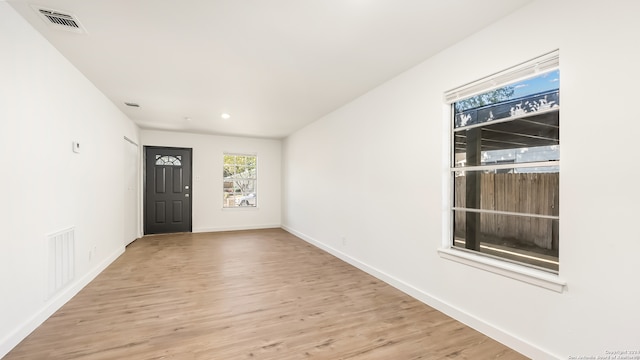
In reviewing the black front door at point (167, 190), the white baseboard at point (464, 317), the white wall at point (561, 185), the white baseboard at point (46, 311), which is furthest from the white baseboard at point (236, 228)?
the white wall at point (561, 185)

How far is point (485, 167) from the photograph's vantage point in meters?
2.39

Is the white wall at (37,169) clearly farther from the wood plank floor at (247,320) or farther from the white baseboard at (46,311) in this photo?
the wood plank floor at (247,320)

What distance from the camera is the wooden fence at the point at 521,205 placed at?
193 centimetres

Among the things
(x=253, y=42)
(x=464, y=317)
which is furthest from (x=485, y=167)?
(x=253, y=42)

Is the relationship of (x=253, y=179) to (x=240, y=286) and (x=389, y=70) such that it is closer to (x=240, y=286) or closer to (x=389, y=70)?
(x=240, y=286)

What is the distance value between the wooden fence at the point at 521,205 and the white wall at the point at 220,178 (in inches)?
223

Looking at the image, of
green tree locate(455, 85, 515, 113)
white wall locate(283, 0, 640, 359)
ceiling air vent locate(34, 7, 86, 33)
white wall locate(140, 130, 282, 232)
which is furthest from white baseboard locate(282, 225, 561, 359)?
white wall locate(140, 130, 282, 232)

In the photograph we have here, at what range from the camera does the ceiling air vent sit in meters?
2.02

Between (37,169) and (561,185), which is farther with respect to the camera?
(37,169)

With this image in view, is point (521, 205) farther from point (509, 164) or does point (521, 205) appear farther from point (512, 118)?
point (512, 118)

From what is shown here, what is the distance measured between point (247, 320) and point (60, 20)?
285 centimetres

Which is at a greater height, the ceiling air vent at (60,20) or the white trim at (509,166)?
the ceiling air vent at (60,20)

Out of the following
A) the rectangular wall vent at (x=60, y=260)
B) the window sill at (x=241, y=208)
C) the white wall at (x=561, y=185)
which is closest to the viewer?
the white wall at (x=561, y=185)

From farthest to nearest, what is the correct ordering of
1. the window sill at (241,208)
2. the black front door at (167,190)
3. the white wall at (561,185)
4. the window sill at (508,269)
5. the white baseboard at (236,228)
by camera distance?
the window sill at (241,208) < the white baseboard at (236,228) < the black front door at (167,190) < the window sill at (508,269) < the white wall at (561,185)
